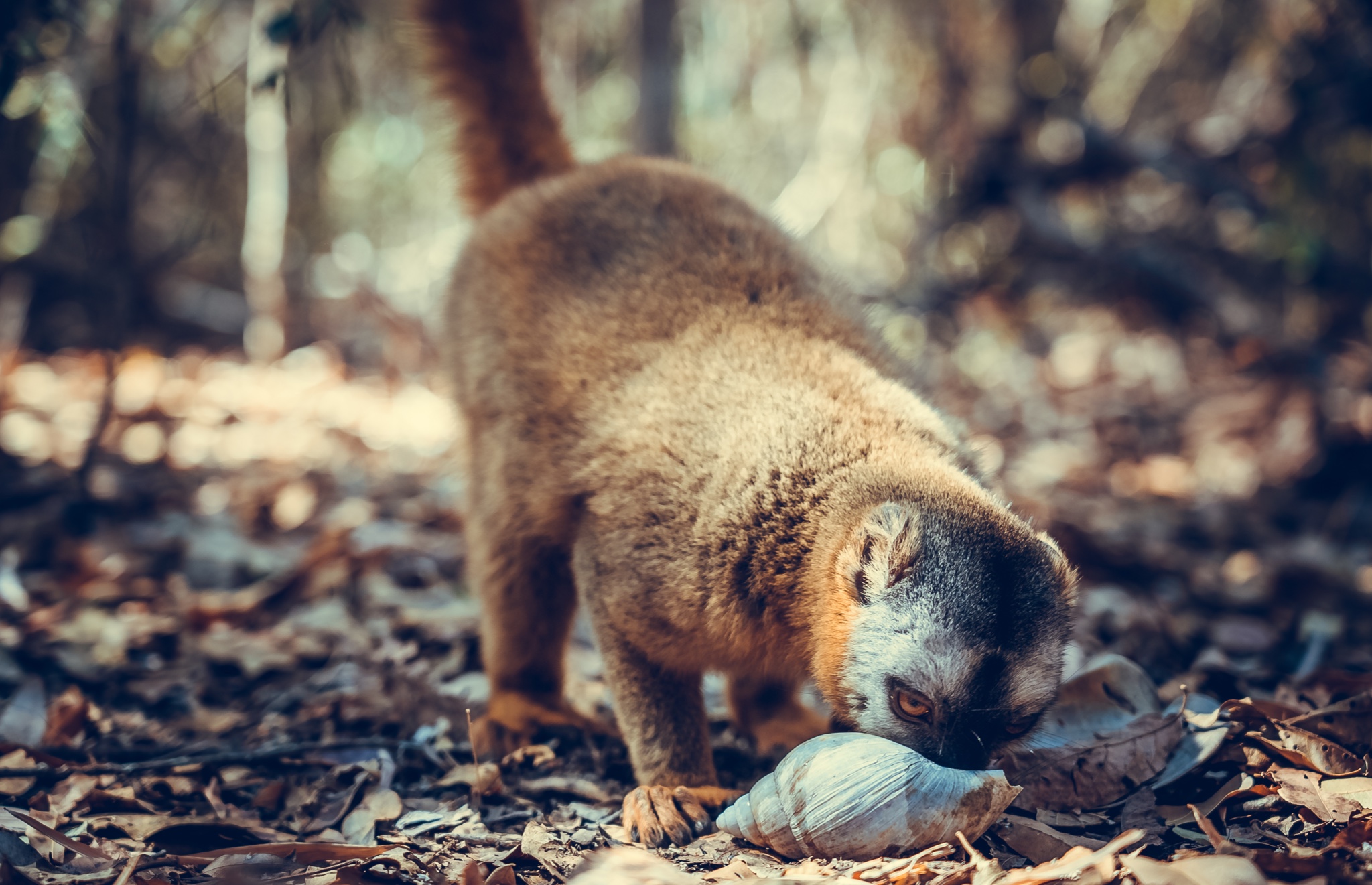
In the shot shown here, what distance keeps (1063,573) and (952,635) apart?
457 millimetres

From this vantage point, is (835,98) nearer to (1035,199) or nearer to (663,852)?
(1035,199)

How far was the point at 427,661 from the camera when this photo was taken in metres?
3.98

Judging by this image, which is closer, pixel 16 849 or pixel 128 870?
pixel 128 870

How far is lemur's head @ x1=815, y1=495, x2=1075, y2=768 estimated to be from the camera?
2.51 m

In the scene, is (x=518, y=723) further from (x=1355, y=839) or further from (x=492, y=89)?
(x=492, y=89)

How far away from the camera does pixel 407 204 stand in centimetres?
1491

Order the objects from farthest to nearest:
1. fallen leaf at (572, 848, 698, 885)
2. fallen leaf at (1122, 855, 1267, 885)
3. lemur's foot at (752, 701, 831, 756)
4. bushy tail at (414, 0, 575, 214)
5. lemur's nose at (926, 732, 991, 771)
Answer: bushy tail at (414, 0, 575, 214) < lemur's foot at (752, 701, 831, 756) < lemur's nose at (926, 732, 991, 771) < fallen leaf at (572, 848, 698, 885) < fallen leaf at (1122, 855, 1267, 885)

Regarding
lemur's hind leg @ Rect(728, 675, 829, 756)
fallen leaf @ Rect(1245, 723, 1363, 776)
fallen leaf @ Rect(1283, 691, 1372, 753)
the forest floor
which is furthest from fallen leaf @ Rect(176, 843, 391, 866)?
fallen leaf @ Rect(1283, 691, 1372, 753)

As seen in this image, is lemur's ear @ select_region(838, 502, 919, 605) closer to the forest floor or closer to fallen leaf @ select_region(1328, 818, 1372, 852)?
the forest floor

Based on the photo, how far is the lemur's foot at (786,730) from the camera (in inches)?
134

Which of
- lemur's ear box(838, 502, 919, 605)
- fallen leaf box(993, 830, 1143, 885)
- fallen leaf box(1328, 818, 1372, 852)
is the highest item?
lemur's ear box(838, 502, 919, 605)

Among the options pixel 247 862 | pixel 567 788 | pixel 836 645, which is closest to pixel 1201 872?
pixel 836 645

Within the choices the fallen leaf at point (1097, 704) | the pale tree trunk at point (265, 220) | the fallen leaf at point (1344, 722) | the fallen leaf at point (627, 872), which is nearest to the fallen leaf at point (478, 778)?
the fallen leaf at point (627, 872)

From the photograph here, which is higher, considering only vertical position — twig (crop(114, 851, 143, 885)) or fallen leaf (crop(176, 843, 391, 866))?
twig (crop(114, 851, 143, 885))
